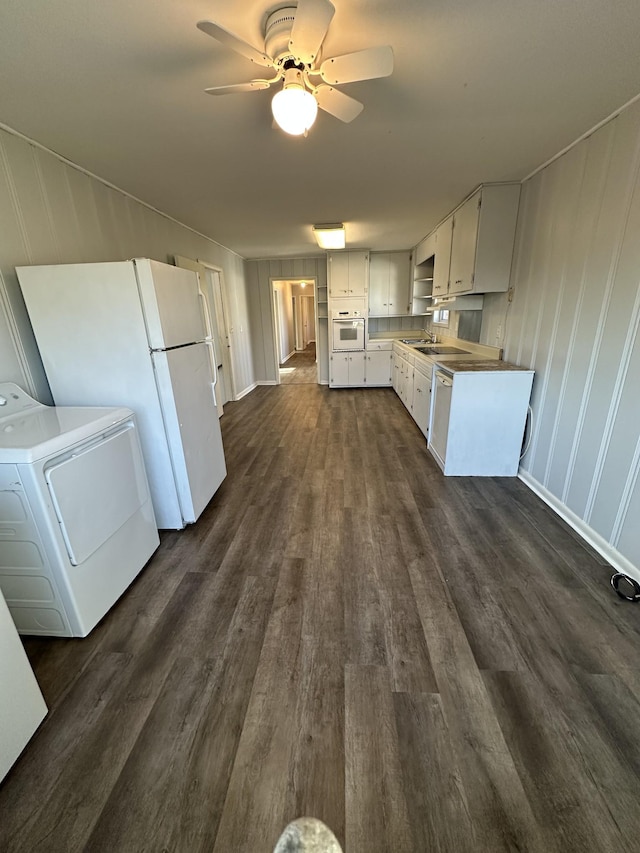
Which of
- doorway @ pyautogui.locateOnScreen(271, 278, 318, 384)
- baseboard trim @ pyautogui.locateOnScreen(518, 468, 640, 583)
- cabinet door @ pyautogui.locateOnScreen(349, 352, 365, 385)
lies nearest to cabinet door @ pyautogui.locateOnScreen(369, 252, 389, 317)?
cabinet door @ pyautogui.locateOnScreen(349, 352, 365, 385)

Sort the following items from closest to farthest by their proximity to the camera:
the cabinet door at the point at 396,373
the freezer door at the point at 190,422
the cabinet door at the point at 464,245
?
the freezer door at the point at 190,422
the cabinet door at the point at 464,245
the cabinet door at the point at 396,373

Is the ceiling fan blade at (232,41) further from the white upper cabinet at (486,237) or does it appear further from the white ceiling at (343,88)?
the white upper cabinet at (486,237)

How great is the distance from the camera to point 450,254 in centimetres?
382

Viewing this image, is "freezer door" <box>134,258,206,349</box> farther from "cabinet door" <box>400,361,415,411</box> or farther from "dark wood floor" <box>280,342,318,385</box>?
"dark wood floor" <box>280,342,318,385</box>

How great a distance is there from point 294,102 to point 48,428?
1.75m

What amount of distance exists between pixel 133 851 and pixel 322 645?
82cm

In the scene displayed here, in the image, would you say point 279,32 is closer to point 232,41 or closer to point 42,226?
point 232,41

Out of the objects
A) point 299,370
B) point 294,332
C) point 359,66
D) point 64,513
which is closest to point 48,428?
point 64,513

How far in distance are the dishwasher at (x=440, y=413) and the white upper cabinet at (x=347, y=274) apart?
320 cm

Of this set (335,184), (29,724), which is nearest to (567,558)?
(29,724)

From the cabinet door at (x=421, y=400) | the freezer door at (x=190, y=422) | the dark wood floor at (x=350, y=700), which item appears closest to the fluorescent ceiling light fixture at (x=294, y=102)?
the freezer door at (x=190, y=422)

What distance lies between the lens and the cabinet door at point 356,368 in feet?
20.4

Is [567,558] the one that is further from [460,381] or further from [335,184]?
[335,184]

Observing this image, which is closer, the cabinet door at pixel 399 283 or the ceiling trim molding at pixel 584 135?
the ceiling trim molding at pixel 584 135
